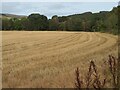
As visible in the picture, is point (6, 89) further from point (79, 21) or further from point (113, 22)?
point (79, 21)

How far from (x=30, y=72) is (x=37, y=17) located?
96.8m

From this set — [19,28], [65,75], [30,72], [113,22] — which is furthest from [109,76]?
[19,28]

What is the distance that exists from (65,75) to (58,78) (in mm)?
503

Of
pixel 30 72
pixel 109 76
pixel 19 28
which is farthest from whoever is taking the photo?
pixel 19 28

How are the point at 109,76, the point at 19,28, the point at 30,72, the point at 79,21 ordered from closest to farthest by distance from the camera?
the point at 109,76
the point at 30,72
the point at 19,28
the point at 79,21

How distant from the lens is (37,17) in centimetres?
10719

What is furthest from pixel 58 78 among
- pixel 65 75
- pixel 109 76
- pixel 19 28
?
pixel 19 28

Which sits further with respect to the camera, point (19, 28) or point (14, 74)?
point (19, 28)

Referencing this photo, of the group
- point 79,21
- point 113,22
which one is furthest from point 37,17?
point 113,22

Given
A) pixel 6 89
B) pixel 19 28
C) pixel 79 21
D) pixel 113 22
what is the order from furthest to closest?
pixel 79 21 < pixel 19 28 < pixel 113 22 < pixel 6 89

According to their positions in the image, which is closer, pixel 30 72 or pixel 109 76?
pixel 109 76

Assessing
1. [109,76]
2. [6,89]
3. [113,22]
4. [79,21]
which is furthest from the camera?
[79,21]

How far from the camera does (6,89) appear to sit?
8.34 m

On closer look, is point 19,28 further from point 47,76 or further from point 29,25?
point 47,76
